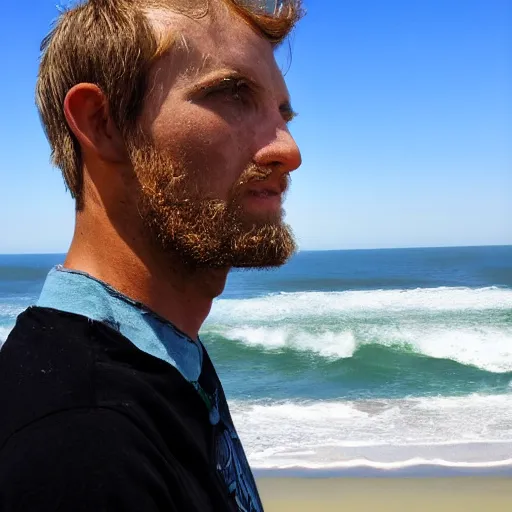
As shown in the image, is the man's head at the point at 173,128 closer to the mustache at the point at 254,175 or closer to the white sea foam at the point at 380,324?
the mustache at the point at 254,175

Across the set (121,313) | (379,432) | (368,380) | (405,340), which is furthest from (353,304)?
(121,313)

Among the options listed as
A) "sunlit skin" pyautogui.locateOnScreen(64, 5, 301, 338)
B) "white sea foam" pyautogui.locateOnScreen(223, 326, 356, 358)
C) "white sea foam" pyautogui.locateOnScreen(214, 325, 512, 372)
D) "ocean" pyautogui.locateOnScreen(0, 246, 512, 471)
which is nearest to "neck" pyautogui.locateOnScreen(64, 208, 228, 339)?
"sunlit skin" pyautogui.locateOnScreen(64, 5, 301, 338)

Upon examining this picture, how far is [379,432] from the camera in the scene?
7.60 m

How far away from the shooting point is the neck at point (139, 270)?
1246 mm

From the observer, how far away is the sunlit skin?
1271 mm

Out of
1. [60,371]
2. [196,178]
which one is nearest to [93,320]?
[60,371]

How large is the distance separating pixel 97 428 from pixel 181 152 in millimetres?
635

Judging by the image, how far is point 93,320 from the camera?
1046mm

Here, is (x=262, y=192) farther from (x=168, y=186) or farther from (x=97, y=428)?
(x=97, y=428)

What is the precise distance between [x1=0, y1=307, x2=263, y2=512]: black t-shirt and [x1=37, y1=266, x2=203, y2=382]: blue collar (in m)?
0.04

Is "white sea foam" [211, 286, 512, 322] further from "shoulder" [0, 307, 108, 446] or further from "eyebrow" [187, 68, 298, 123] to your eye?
"shoulder" [0, 307, 108, 446]

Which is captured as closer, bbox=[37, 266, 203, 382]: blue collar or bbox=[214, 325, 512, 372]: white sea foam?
bbox=[37, 266, 203, 382]: blue collar

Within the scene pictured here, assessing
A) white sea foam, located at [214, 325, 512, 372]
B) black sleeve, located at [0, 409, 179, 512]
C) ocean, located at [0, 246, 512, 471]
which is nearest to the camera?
black sleeve, located at [0, 409, 179, 512]

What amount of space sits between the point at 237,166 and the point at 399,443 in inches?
260
